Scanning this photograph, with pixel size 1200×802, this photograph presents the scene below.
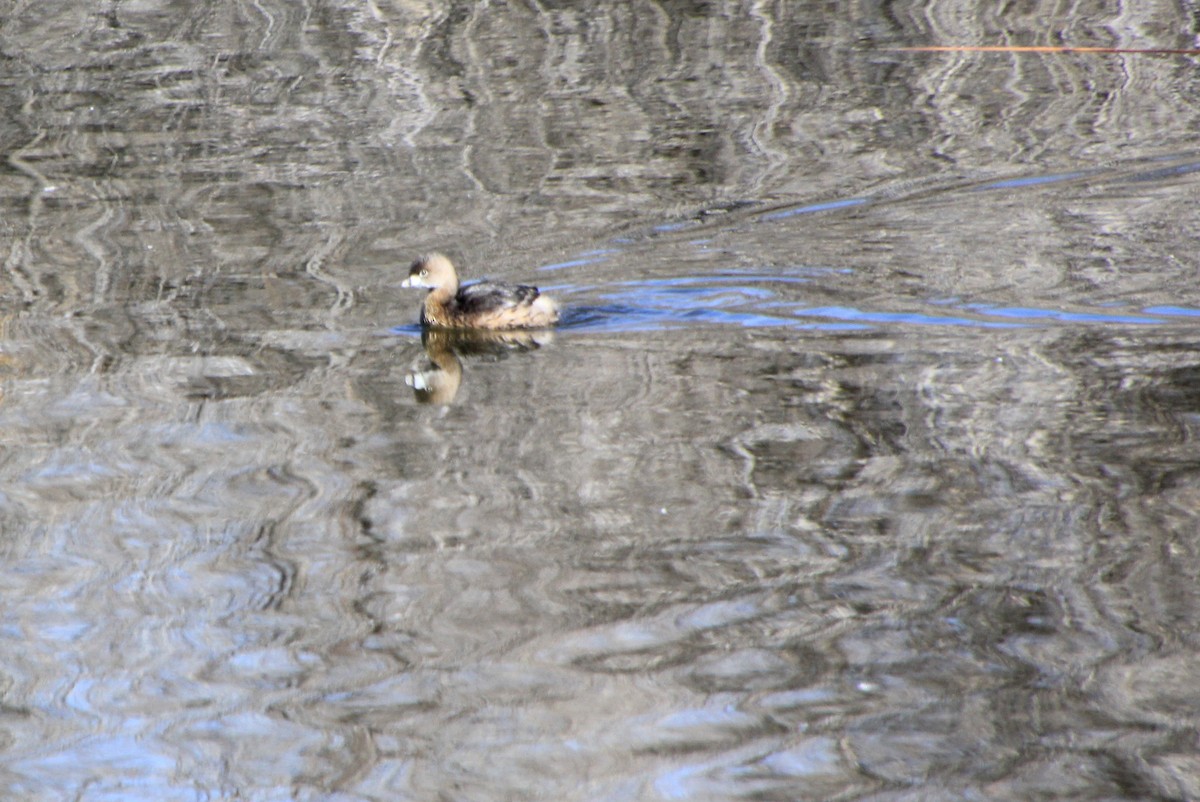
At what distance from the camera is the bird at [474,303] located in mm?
8570

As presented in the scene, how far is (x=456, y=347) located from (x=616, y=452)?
6.83 ft

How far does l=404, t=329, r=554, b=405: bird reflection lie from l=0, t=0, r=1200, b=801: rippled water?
0.03 m

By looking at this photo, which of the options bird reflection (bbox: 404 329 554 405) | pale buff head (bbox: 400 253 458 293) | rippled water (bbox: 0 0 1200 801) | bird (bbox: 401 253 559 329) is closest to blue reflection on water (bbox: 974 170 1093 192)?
rippled water (bbox: 0 0 1200 801)

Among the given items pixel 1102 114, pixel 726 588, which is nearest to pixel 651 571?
pixel 726 588

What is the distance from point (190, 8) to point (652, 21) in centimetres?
473

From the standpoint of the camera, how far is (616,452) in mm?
6824

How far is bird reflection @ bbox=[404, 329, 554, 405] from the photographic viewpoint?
8.05 metres

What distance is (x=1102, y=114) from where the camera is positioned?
12.5 meters

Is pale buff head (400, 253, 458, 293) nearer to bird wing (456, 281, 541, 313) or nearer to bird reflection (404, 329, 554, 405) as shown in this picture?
bird wing (456, 281, 541, 313)

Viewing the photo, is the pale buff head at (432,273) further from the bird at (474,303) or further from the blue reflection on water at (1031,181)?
the blue reflection on water at (1031,181)

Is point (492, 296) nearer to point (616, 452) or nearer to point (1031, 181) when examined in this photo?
point (616, 452)

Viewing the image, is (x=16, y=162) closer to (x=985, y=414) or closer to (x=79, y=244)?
(x=79, y=244)

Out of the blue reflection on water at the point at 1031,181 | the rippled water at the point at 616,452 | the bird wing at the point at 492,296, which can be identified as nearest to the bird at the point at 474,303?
the bird wing at the point at 492,296

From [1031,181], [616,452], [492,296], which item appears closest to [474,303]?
[492,296]
